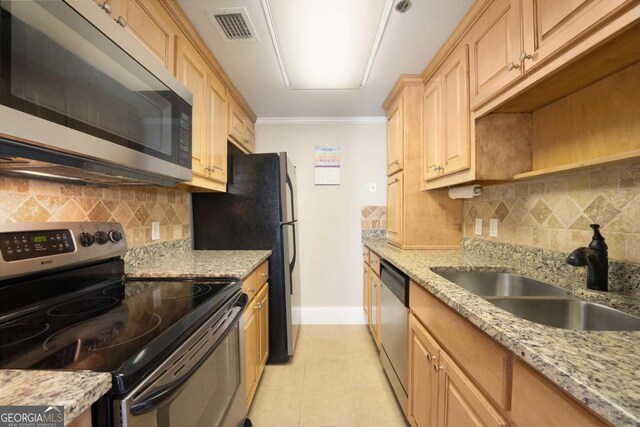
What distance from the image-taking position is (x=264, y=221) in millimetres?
2078

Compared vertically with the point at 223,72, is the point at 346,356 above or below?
below

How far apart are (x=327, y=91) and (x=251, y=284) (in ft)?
5.63

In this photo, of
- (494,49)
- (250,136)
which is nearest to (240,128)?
(250,136)

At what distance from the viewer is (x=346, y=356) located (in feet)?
7.45

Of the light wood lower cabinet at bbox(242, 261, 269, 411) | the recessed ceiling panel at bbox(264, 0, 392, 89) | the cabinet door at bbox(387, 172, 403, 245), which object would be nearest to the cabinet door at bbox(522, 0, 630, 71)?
the recessed ceiling panel at bbox(264, 0, 392, 89)

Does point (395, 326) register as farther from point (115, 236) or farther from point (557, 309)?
point (115, 236)

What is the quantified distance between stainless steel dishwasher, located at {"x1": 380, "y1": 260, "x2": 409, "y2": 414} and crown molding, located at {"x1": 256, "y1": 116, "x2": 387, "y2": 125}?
5.56 ft

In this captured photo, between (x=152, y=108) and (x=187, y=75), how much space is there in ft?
2.01

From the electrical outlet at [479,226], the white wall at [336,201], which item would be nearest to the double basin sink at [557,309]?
the electrical outlet at [479,226]

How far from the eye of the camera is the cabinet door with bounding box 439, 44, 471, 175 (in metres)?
1.54

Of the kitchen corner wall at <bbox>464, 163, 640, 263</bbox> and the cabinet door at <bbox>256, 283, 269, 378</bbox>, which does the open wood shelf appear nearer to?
the kitchen corner wall at <bbox>464, 163, 640, 263</bbox>

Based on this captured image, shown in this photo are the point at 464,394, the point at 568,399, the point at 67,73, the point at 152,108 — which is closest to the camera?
the point at 568,399

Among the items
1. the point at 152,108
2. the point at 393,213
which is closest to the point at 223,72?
the point at 152,108

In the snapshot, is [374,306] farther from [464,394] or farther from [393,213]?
[464,394]
